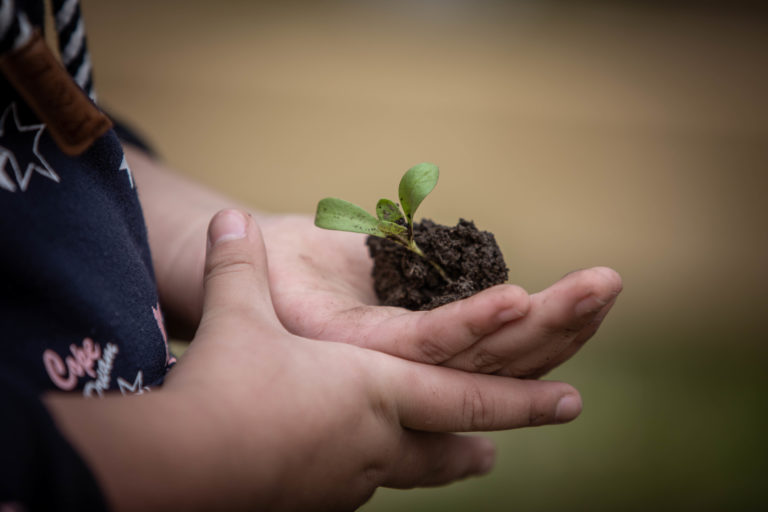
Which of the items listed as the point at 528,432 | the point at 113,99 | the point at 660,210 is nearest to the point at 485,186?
the point at 660,210

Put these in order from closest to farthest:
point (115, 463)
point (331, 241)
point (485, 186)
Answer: point (115, 463), point (331, 241), point (485, 186)

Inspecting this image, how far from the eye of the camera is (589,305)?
814mm

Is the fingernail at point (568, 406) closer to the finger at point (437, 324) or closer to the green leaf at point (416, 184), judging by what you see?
the finger at point (437, 324)

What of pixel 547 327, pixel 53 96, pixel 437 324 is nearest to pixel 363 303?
pixel 437 324

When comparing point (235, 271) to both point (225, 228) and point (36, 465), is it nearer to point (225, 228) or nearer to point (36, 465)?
point (225, 228)

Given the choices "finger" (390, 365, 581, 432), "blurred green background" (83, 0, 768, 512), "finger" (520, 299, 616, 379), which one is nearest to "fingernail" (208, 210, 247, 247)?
"finger" (390, 365, 581, 432)

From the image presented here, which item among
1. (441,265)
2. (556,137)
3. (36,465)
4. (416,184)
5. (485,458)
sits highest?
(556,137)

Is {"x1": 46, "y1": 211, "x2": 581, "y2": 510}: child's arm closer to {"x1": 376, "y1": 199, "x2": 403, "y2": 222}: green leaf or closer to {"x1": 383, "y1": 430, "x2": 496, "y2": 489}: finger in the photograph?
{"x1": 383, "y1": 430, "x2": 496, "y2": 489}: finger

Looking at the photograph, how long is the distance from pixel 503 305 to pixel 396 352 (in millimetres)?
205

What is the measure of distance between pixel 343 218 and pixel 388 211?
86mm

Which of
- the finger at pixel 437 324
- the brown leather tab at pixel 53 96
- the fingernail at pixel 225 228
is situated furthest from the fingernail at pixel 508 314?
the brown leather tab at pixel 53 96

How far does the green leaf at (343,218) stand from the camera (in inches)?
38.0

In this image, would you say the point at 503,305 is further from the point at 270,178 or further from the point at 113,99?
the point at 113,99

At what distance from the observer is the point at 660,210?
3.53 m
